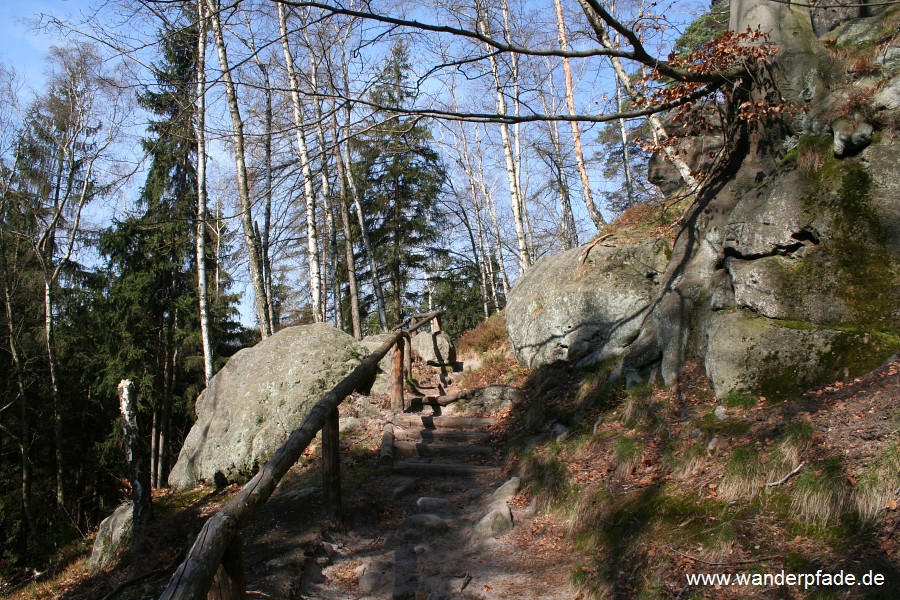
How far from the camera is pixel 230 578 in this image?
296cm

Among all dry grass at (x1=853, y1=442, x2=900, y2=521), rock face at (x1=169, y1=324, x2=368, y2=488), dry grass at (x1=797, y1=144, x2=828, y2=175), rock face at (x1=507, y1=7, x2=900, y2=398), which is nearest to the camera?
dry grass at (x1=853, y1=442, x2=900, y2=521)

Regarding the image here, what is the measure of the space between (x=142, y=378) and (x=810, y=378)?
1796 centimetres

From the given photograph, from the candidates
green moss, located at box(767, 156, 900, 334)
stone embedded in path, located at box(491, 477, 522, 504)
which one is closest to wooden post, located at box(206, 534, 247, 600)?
stone embedded in path, located at box(491, 477, 522, 504)

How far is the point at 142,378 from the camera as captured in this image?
17.3 metres

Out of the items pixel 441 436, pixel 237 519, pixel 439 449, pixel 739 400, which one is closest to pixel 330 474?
pixel 237 519

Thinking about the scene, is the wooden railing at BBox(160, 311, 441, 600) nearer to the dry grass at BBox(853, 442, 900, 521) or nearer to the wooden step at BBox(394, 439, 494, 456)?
the wooden step at BBox(394, 439, 494, 456)

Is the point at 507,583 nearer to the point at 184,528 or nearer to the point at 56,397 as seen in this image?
the point at 184,528

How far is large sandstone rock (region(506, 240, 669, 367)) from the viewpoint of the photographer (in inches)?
364

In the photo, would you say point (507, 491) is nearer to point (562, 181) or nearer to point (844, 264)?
point (844, 264)

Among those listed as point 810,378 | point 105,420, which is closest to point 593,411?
point 810,378

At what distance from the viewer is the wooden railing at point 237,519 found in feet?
7.93

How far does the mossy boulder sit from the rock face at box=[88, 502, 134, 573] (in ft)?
23.5

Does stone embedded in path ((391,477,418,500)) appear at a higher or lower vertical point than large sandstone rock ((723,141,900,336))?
lower

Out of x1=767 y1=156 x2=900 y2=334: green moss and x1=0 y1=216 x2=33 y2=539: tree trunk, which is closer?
x1=767 y1=156 x2=900 y2=334: green moss
